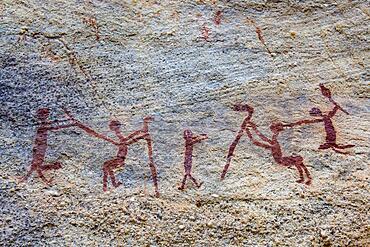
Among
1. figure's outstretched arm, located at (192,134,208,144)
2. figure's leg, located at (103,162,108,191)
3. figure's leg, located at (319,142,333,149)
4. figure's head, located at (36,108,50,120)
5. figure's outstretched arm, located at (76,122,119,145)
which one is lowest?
figure's leg, located at (103,162,108,191)

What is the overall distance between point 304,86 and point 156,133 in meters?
0.65

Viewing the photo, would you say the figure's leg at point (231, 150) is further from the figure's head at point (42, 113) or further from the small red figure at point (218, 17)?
the figure's head at point (42, 113)

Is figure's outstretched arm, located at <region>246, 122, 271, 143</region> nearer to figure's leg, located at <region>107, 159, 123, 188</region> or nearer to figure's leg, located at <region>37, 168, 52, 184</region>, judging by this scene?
figure's leg, located at <region>107, 159, 123, 188</region>

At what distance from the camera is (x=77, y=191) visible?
2.10 m

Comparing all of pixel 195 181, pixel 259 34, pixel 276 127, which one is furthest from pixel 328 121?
pixel 195 181

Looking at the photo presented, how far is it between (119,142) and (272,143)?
0.58 metres

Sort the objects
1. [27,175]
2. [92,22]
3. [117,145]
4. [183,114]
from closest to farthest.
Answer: [27,175], [117,145], [183,114], [92,22]

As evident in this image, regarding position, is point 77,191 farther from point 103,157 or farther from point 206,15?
A: point 206,15

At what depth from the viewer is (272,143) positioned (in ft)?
7.44

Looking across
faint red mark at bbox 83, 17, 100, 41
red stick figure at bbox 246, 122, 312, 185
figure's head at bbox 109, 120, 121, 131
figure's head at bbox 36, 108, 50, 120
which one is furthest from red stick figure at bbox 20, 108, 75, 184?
red stick figure at bbox 246, 122, 312, 185

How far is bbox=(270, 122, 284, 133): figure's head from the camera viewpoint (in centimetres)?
231

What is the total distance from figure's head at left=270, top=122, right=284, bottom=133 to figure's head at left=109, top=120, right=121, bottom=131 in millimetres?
595

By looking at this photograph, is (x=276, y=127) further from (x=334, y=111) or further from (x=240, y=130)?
(x=334, y=111)

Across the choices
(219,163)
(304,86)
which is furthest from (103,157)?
(304,86)
